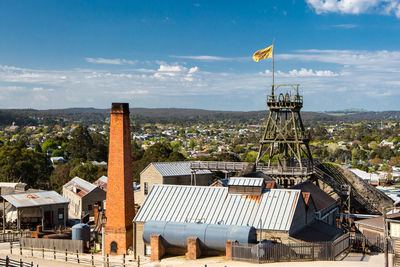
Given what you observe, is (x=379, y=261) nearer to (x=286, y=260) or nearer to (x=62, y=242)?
(x=286, y=260)

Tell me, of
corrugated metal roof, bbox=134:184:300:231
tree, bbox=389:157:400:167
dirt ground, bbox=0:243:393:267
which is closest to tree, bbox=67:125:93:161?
tree, bbox=389:157:400:167

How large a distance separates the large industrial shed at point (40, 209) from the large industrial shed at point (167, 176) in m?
8.70

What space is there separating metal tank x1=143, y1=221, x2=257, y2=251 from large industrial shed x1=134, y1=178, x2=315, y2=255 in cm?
94

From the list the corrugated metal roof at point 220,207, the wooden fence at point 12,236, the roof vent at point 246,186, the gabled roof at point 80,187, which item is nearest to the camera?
the corrugated metal roof at point 220,207

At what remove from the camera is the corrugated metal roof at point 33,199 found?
46.5m

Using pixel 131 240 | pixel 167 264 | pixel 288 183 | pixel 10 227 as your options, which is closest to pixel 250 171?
pixel 288 183

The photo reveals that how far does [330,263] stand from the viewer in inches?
1057

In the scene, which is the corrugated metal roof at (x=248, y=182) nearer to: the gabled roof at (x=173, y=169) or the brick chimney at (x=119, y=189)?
the brick chimney at (x=119, y=189)

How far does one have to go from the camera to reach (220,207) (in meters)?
33.0

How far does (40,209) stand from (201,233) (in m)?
→ 23.3

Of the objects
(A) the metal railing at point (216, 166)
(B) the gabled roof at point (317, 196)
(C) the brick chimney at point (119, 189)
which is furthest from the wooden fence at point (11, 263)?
(A) the metal railing at point (216, 166)

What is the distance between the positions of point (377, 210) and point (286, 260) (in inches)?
986

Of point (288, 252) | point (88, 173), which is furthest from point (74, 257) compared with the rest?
point (88, 173)

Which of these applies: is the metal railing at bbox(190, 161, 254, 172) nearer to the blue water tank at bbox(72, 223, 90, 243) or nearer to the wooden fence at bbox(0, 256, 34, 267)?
the blue water tank at bbox(72, 223, 90, 243)
